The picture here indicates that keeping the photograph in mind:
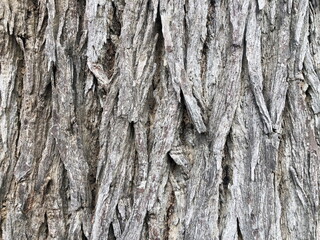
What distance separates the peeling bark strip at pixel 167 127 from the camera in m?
1.22

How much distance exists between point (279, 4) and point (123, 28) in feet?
1.61

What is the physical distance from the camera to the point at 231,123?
123 cm

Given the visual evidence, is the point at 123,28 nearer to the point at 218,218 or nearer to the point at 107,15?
the point at 107,15

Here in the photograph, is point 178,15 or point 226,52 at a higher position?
point 178,15

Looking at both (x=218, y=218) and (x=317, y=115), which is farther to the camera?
(x=317, y=115)

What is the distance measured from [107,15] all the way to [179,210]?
24.9 inches

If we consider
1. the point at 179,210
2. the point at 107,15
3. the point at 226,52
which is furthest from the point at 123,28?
the point at 179,210

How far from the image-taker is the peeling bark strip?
1.22 metres

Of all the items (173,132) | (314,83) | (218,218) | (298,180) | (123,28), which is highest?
(123,28)

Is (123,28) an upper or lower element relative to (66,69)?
upper

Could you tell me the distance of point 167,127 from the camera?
1230 millimetres

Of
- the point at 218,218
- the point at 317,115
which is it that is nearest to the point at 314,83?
the point at 317,115

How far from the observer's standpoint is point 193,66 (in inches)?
49.4

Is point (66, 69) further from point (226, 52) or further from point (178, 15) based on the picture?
point (226, 52)
